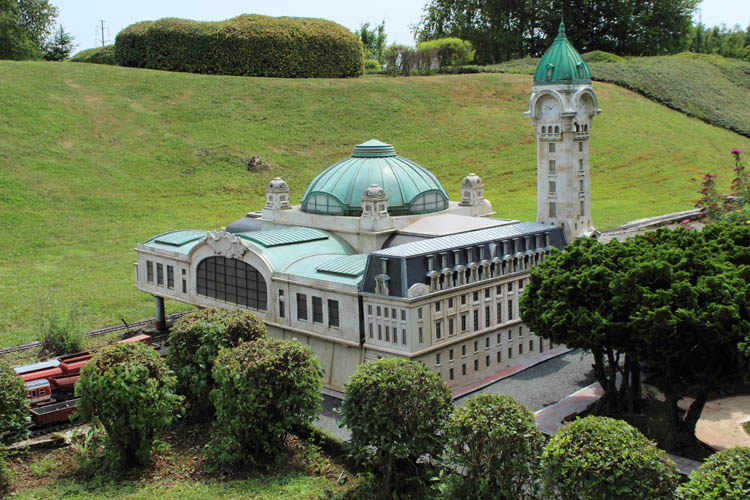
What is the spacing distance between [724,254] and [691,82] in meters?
111

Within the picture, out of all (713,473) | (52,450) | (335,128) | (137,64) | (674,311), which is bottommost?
(52,450)

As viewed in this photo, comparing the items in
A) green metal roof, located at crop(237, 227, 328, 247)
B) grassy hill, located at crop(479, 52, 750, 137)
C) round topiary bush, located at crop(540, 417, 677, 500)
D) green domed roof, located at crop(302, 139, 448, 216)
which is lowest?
round topiary bush, located at crop(540, 417, 677, 500)

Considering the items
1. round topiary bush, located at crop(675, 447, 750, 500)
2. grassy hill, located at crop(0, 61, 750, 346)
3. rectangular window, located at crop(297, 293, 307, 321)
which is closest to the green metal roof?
rectangular window, located at crop(297, 293, 307, 321)

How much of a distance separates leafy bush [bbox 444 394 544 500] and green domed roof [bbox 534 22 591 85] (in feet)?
94.7

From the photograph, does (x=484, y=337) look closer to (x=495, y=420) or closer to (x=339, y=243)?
(x=339, y=243)

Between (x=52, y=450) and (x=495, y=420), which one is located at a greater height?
(x=495, y=420)

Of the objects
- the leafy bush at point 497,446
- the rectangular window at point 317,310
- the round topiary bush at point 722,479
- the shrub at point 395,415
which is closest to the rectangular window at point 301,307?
the rectangular window at point 317,310

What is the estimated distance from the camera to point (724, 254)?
37.3 meters

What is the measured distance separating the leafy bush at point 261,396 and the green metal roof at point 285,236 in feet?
52.8

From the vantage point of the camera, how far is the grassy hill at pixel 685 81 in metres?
130

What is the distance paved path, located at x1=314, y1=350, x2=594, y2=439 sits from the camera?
42688mm

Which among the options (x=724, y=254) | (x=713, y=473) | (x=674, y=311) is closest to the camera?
(x=713, y=473)

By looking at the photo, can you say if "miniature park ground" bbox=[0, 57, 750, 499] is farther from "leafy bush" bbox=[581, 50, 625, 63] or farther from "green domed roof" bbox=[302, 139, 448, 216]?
"green domed roof" bbox=[302, 139, 448, 216]

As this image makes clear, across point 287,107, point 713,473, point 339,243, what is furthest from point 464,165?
point 713,473
